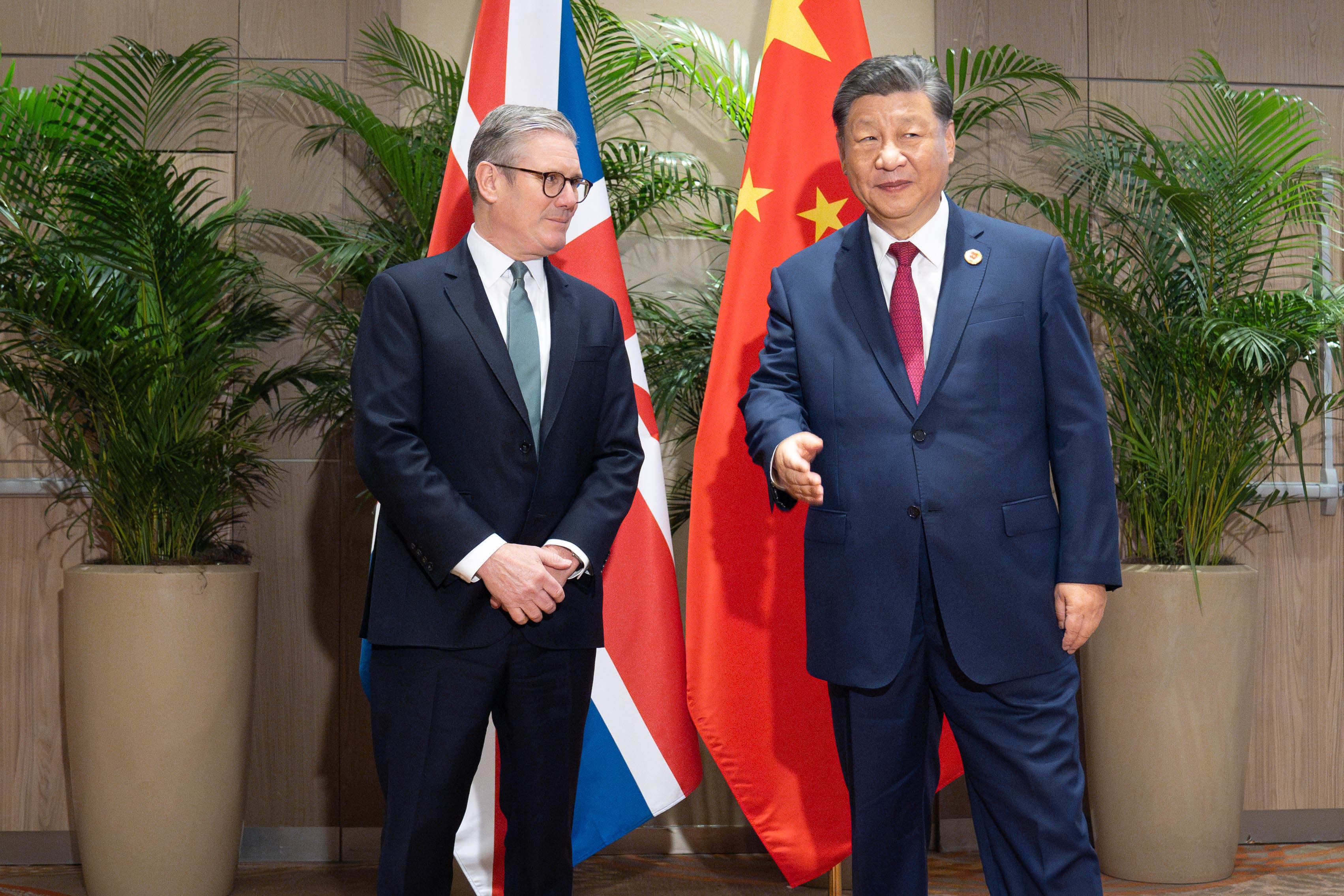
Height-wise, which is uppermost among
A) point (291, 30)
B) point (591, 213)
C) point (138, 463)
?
point (291, 30)

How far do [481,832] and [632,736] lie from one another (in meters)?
0.42

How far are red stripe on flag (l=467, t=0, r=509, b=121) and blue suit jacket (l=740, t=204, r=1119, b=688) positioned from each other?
1283mm

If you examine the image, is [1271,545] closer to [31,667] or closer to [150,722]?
[150,722]

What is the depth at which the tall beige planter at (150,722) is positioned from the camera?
2762 mm

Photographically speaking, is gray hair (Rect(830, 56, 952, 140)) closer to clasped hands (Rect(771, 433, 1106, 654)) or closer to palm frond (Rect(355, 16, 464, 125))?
clasped hands (Rect(771, 433, 1106, 654))

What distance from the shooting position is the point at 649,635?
104 inches

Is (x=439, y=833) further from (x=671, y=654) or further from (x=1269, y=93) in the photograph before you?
(x=1269, y=93)

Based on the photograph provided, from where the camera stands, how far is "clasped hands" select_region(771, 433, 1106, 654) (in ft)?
5.42

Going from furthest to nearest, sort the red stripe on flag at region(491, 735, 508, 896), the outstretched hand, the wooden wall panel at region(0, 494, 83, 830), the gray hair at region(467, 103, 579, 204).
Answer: the wooden wall panel at region(0, 494, 83, 830)
the red stripe on flag at region(491, 735, 508, 896)
the gray hair at region(467, 103, 579, 204)
the outstretched hand

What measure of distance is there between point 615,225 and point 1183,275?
1.60m

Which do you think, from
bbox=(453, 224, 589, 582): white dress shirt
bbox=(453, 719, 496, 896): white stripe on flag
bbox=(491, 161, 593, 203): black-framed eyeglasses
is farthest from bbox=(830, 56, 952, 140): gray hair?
Result: bbox=(453, 719, 496, 896): white stripe on flag

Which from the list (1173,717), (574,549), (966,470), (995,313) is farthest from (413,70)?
(1173,717)

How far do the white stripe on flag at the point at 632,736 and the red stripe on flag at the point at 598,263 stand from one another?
823 mm

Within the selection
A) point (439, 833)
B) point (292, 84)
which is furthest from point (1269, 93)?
point (439, 833)
